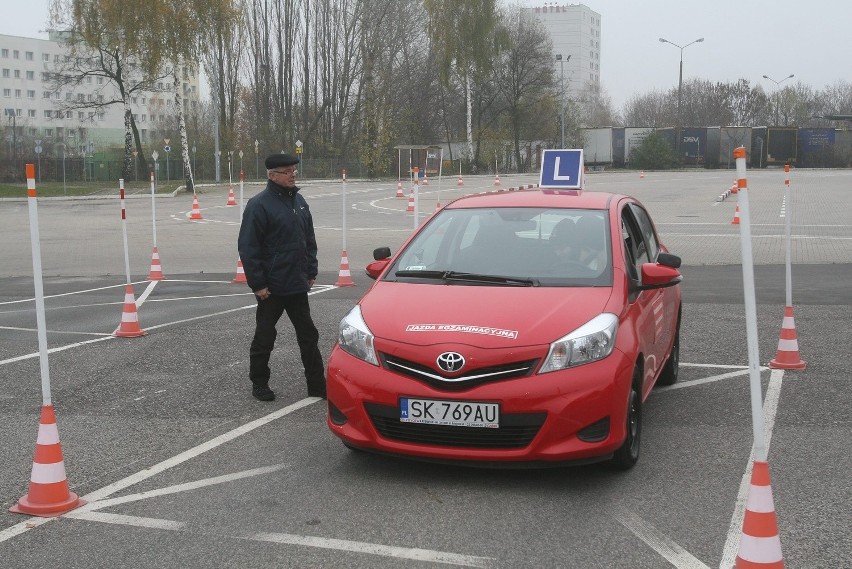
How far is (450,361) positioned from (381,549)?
1.10 metres

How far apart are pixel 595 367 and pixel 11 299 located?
1122 cm

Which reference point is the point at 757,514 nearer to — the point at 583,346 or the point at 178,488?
Answer: the point at 583,346

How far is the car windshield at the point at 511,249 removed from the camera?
20.0ft

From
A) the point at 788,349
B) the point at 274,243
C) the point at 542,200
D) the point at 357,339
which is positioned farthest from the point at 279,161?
the point at 788,349

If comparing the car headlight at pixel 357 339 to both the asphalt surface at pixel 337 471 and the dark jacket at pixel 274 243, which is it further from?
the dark jacket at pixel 274 243

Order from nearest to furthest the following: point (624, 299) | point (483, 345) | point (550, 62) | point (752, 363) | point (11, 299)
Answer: point (752, 363)
point (483, 345)
point (624, 299)
point (11, 299)
point (550, 62)

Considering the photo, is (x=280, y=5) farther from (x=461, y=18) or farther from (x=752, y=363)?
(x=752, y=363)

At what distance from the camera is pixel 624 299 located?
229 inches

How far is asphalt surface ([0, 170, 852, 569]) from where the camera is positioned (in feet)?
14.7

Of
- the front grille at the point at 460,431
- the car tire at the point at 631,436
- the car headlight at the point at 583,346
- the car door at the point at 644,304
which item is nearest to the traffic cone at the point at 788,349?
the car door at the point at 644,304

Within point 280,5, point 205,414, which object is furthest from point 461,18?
point 205,414

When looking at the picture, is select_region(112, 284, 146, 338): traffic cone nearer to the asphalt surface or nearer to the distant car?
the asphalt surface

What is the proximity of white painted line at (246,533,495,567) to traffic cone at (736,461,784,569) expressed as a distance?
108cm

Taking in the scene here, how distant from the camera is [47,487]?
503 centimetres
